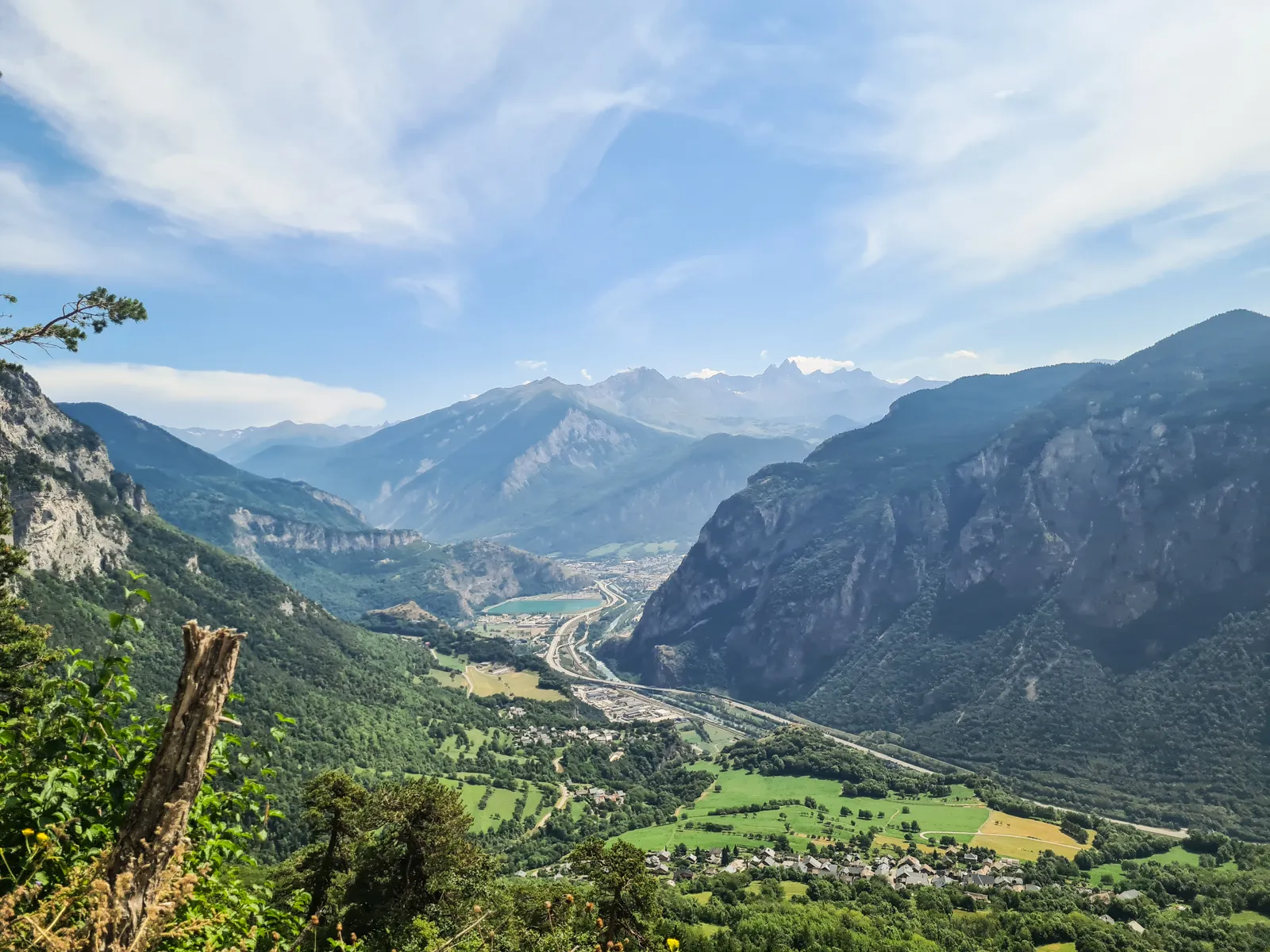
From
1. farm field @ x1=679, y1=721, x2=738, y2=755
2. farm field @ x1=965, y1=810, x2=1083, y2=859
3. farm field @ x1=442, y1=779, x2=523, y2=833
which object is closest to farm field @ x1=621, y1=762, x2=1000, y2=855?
farm field @ x1=965, y1=810, x2=1083, y2=859

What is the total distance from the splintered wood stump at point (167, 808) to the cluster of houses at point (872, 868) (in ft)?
259

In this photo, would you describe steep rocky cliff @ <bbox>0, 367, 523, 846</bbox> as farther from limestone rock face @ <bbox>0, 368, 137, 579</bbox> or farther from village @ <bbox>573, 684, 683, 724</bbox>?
village @ <bbox>573, 684, 683, 724</bbox>

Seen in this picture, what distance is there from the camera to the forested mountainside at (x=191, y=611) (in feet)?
→ 327

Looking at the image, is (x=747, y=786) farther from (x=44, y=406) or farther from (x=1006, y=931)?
(x=44, y=406)

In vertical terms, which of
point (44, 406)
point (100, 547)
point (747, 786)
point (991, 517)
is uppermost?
point (44, 406)

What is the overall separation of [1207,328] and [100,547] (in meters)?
302

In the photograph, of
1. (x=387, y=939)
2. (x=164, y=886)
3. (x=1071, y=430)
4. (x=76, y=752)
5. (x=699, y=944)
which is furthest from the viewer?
(x=1071, y=430)

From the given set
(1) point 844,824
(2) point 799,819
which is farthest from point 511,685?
(1) point 844,824

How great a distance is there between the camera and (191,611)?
126000mm

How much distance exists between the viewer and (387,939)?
25859mm

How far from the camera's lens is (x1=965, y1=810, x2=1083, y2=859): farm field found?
87938mm

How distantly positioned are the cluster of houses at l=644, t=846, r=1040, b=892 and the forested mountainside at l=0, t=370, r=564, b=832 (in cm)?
5195

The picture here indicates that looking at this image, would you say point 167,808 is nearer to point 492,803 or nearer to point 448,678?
point 492,803

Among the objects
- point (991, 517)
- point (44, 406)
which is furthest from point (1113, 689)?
point (44, 406)
